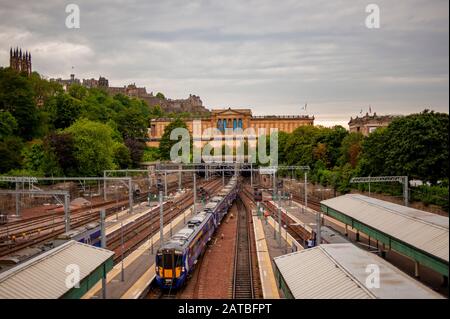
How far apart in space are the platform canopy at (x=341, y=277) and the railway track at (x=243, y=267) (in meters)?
5.29

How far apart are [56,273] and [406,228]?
13530mm

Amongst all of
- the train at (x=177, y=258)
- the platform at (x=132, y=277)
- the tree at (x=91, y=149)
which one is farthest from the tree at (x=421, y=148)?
the tree at (x=91, y=149)

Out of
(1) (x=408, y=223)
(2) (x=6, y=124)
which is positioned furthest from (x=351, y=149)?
(2) (x=6, y=124)

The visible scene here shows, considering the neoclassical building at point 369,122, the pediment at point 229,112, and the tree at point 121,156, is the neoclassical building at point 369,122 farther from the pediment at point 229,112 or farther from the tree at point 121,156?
the pediment at point 229,112

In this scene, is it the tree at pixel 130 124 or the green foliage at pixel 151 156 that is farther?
the tree at pixel 130 124

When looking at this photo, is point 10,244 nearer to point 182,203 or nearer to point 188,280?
point 188,280

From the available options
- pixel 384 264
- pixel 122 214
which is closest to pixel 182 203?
pixel 122 214

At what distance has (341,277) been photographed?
13633 millimetres

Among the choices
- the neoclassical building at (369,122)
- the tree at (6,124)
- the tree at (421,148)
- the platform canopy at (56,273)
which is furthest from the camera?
the neoclassical building at (369,122)

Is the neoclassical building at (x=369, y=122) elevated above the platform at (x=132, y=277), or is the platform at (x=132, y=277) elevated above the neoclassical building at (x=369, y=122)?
the neoclassical building at (x=369, y=122)

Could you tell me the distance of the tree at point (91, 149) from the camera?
59219 millimetres
